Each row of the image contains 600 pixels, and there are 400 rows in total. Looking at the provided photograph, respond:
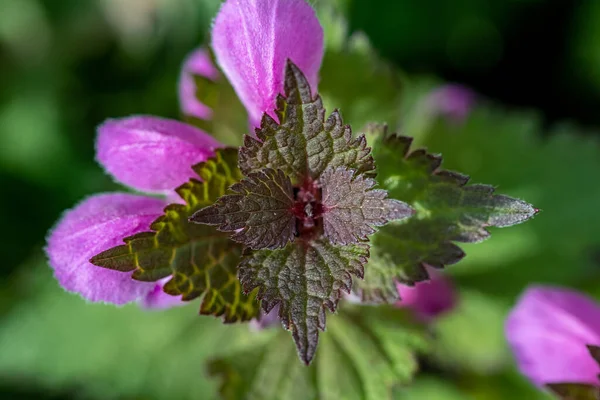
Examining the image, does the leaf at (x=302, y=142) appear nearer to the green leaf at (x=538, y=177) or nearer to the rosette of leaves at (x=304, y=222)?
the rosette of leaves at (x=304, y=222)

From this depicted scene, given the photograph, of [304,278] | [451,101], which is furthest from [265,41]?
[451,101]

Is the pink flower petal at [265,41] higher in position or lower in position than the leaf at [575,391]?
higher

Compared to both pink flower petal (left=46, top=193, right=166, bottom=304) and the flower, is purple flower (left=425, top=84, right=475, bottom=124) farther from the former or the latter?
pink flower petal (left=46, top=193, right=166, bottom=304)

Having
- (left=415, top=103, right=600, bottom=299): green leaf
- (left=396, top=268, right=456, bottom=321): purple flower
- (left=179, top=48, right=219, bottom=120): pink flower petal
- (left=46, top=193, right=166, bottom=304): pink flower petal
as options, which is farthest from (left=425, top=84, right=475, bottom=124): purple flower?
(left=46, top=193, right=166, bottom=304): pink flower petal

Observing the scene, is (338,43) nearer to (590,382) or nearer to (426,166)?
(426,166)

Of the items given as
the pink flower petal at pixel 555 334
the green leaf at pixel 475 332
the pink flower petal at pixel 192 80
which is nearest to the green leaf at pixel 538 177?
the green leaf at pixel 475 332
